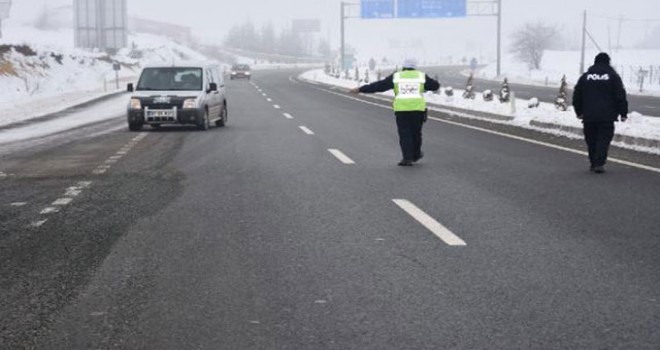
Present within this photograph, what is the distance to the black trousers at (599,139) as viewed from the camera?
10664 millimetres

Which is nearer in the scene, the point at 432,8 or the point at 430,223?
the point at 430,223

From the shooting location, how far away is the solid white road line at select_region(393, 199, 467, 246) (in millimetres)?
6398

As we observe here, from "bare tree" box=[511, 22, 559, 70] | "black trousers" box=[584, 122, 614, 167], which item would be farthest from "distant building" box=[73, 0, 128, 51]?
"bare tree" box=[511, 22, 559, 70]

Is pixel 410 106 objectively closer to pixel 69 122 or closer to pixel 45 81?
pixel 69 122

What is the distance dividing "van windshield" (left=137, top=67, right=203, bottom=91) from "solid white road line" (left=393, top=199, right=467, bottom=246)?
11.7 meters

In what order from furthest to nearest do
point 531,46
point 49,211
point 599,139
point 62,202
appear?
point 531,46 → point 599,139 → point 62,202 → point 49,211

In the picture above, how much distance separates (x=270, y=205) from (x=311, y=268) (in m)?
2.71

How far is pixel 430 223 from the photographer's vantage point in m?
7.11

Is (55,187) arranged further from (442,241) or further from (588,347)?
(588,347)

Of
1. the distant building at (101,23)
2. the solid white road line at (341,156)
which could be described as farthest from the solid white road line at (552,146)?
the distant building at (101,23)

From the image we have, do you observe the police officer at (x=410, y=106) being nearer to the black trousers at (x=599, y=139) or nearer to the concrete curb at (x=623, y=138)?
the black trousers at (x=599, y=139)

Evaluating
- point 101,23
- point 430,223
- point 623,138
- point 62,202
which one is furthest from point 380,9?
point 430,223

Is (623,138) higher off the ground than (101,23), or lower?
lower

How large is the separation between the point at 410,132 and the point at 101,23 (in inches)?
1786
